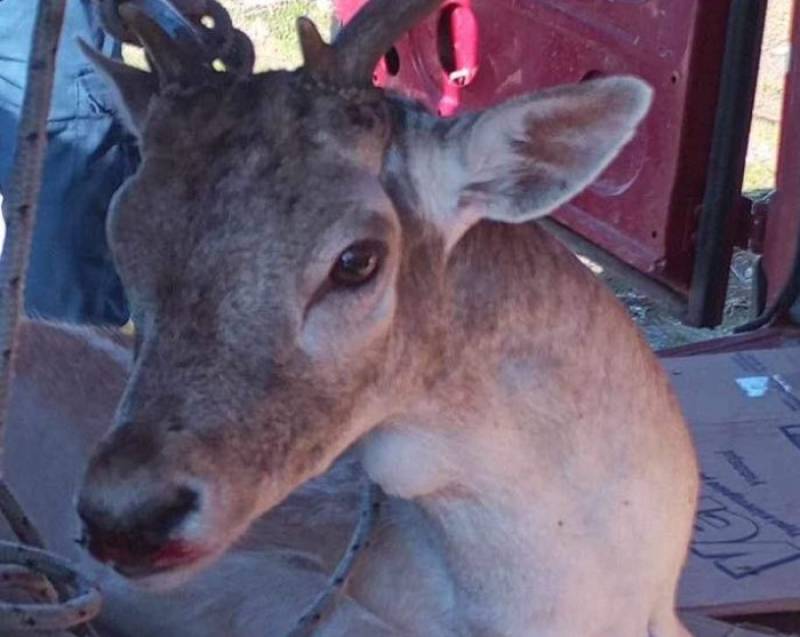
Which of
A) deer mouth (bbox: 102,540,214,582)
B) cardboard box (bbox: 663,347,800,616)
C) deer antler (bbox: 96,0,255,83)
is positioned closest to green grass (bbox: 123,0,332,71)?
cardboard box (bbox: 663,347,800,616)

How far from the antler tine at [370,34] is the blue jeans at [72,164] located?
2.13 metres

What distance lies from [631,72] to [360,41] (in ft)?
7.58

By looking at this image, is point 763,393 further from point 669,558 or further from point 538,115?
point 538,115

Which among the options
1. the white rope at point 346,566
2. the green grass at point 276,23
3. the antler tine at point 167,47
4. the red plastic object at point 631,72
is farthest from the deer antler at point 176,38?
the green grass at point 276,23

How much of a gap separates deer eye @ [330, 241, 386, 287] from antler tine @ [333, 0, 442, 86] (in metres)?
0.23

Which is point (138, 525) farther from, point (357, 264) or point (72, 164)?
point (72, 164)

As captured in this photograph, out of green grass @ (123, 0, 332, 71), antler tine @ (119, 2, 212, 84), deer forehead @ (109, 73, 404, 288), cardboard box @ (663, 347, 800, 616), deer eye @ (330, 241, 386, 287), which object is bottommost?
cardboard box @ (663, 347, 800, 616)

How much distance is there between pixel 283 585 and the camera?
9.11 feet

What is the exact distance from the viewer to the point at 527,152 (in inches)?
94.7

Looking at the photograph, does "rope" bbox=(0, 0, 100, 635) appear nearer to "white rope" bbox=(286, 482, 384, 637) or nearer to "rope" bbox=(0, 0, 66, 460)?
"rope" bbox=(0, 0, 66, 460)

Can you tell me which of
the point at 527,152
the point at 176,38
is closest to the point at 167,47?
the point at 176,38

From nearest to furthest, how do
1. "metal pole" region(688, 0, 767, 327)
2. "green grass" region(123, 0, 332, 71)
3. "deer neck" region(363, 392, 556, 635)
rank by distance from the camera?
1. "deer neck" region(363, 392, 556, 635)
2. "metal pole" region(688, 0, 767, 327)
3. "green grass" region(123, 0, 332, 71)

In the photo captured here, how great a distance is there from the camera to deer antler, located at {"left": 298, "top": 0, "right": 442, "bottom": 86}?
7.52 ft

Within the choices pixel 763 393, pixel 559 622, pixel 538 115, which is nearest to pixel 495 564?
pixel 559 622
